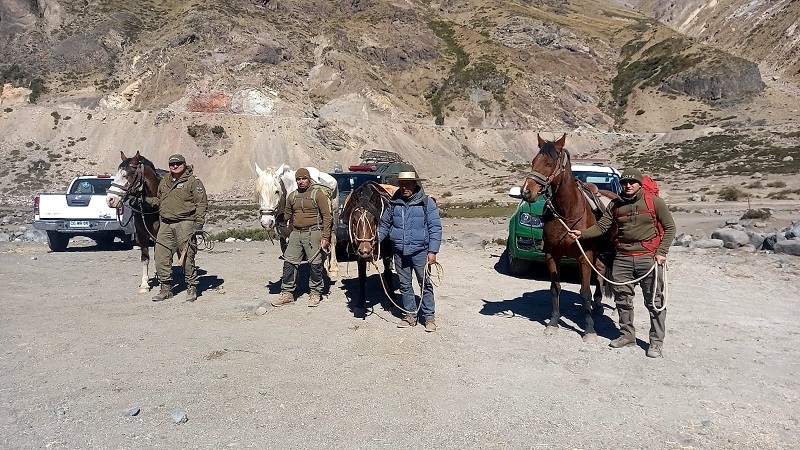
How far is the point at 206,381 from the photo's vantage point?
5723 millimetres

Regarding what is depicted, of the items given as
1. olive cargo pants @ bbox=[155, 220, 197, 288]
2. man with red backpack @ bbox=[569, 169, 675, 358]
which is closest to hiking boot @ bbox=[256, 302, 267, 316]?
olive cargo pants @ bbox=[155, 220, 197, 288]

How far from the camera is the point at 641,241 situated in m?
6.64

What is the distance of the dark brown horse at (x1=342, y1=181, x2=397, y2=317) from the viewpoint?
24.5ft

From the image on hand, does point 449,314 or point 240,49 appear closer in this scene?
point 449,314

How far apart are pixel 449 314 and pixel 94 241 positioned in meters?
14.3

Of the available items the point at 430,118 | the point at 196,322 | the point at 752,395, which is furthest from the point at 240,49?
the point at 752,395

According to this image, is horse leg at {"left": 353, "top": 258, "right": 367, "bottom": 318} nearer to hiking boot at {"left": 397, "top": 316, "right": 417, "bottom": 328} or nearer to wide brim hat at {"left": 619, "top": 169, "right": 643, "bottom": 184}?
hiking boot at {"left": 397, "top": 316, "right": 417, "bottom": 328}

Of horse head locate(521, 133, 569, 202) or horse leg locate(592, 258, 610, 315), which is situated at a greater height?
horse head locate(521, 133, 569, 202)

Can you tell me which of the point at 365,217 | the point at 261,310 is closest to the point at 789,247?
the point at 365,217

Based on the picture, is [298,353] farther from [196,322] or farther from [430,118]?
[430,118]

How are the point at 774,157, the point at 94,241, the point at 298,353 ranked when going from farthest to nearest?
the point at 774,157, the point at 94,241, the point at 298,353

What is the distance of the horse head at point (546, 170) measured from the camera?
6387 millimetres

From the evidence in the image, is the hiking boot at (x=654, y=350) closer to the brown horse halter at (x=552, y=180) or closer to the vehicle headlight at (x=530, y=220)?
the brown horse halter at (x=552, y=180)

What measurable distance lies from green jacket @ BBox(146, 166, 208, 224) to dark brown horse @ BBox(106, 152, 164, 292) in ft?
0.66
